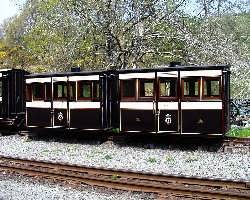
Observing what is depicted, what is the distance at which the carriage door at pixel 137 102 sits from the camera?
14.1m

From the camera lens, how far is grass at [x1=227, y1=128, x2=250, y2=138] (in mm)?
16206

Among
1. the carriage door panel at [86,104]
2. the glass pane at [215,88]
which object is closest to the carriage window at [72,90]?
the carriage door panel at [86,104]

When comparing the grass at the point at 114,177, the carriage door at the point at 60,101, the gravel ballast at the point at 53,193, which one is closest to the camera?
Answer: the gravel ballast at the point at 53,193

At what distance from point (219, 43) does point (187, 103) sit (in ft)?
33.1

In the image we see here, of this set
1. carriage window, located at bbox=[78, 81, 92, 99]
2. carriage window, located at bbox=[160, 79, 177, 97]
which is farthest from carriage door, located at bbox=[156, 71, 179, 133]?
carriage window, located at bbox=[78, 81, 92, 99]

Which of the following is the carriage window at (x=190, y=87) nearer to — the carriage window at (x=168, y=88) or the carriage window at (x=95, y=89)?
the carriage window at (x=168, y=88)

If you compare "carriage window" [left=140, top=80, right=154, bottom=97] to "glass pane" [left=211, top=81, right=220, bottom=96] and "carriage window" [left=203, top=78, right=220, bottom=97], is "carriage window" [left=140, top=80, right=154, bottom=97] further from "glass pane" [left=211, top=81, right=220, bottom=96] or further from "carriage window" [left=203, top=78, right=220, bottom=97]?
"glass pane" [left=211, top=81, right=220, bottom=96]

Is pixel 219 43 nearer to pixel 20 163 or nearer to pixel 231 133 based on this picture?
pixel 231 133

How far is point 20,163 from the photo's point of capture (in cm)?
1229

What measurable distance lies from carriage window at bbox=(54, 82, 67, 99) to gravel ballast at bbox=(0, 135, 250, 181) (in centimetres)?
187

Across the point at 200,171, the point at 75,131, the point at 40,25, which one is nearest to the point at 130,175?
the point at 200,171

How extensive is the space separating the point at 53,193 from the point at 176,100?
611cm

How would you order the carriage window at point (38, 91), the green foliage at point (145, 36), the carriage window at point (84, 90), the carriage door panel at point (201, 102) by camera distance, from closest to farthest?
the carriage door panel at point (201, 102) < the carriage window at point (84, 90) < the carriage window at point (38, 91) < the green foliage at point (145, 36)

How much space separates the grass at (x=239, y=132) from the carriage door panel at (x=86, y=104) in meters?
5.36
